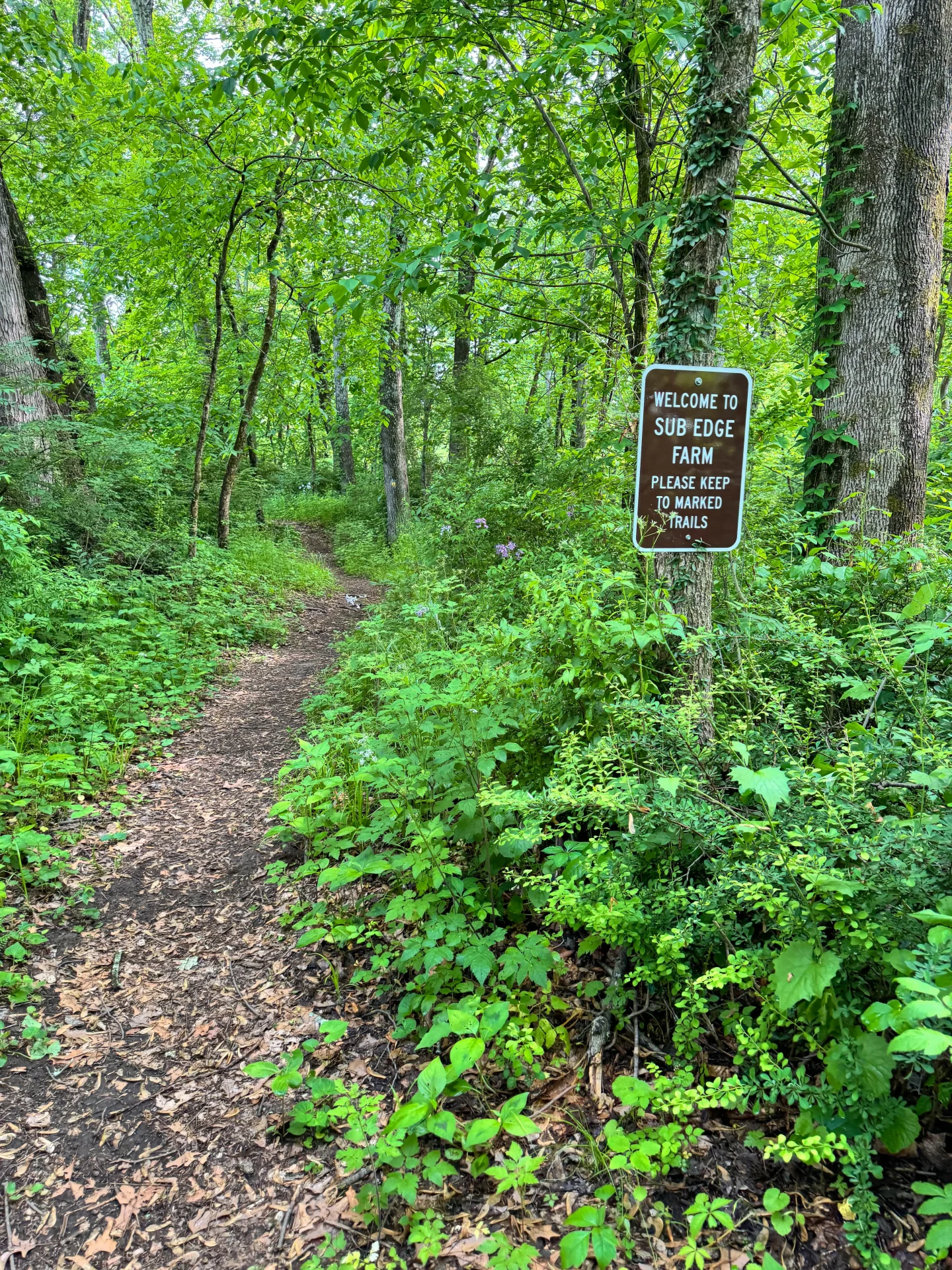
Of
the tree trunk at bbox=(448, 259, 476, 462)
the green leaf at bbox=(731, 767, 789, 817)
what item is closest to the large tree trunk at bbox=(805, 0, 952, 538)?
the green leaf at bbox=(731, 767, 789, 817)

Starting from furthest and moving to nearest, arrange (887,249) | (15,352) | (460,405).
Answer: (460,405), (15,352), (887,249)

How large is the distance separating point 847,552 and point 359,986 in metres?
3.52

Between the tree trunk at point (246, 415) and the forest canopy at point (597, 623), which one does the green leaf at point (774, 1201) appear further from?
the tree trunk at point (246, 415)

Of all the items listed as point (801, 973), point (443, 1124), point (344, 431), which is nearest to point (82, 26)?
point (344, 431)

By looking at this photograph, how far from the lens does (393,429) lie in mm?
12867

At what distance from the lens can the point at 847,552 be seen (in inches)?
146

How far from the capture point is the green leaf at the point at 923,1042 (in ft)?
3.74

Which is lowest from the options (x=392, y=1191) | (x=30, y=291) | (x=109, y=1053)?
(x=109, y=1053)

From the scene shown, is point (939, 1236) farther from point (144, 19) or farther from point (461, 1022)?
point (144, 19)

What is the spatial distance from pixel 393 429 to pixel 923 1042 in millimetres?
12920

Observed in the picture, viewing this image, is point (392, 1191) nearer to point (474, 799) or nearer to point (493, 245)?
point (474, 799)

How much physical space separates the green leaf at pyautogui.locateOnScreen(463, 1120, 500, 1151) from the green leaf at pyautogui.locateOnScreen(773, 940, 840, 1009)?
0.88m

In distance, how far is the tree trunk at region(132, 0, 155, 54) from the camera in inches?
504

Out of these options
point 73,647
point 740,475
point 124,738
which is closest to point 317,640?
point 73,647
